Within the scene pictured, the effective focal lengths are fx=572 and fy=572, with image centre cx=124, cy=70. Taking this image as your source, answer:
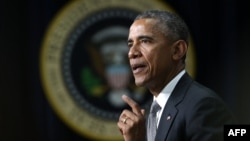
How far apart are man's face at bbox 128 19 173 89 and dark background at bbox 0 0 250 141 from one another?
1.72 m

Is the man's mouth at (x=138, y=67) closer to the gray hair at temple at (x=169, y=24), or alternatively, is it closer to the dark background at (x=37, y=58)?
the gray hair at temple at (x=169, y=24)

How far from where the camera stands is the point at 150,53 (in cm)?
153

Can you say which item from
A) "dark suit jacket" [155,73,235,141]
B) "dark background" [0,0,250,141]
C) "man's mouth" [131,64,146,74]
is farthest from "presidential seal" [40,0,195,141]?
"dark suit jacket" [155,73,235,141]

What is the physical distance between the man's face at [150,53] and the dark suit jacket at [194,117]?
0.09 m

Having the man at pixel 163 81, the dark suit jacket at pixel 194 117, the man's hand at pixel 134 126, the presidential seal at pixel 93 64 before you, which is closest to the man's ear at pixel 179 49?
the man at pixel 163 81

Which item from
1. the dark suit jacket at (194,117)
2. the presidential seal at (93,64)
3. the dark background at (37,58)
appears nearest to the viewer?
the dark suit jacket at (194,117)

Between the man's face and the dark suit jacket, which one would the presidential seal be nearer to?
the man's face

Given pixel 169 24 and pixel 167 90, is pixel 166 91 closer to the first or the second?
pixel 167 90

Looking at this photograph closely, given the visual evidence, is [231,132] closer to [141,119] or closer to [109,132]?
[141,119]

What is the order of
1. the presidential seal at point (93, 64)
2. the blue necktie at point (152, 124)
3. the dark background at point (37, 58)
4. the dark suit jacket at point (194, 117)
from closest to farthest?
→ 1. the dark suit jacket at point (194, 117)
2. the blue necktie at point (152, 124)
3. the dark background at point (37, 58)
4. the presidential seal at point (93, 64)

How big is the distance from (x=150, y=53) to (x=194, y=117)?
0.26m

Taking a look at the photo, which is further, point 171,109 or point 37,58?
point 37,58

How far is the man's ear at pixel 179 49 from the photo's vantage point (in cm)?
154

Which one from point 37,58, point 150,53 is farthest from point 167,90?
point 37,58
